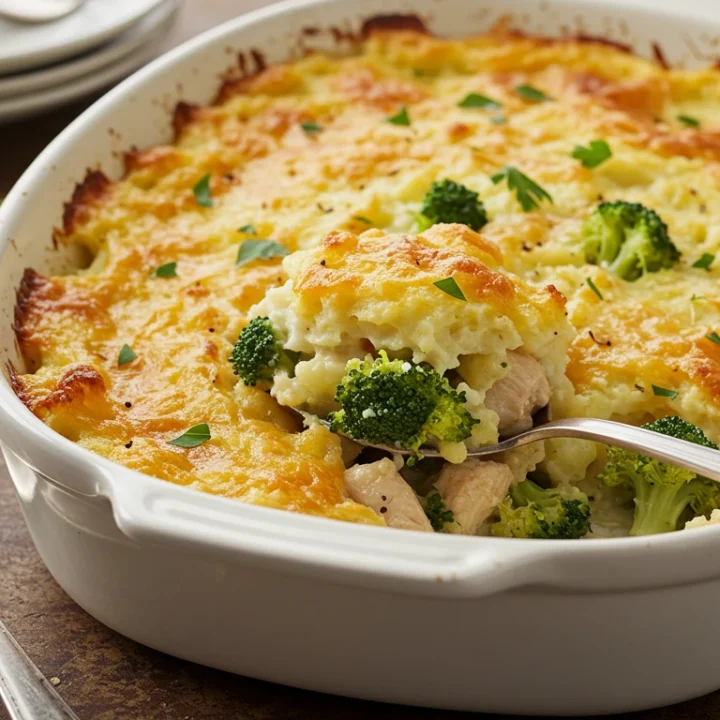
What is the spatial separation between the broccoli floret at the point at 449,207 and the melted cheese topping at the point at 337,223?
9 centimetres

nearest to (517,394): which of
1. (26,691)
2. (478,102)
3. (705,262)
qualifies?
(705,262)

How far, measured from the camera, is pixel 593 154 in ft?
13.9

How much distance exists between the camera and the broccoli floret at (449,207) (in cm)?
381

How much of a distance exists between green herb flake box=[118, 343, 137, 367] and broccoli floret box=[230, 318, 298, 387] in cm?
34

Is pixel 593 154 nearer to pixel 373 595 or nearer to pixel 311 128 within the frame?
pixel 311 128

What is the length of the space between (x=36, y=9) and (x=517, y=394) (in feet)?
10.6

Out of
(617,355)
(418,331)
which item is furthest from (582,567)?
(617,355)

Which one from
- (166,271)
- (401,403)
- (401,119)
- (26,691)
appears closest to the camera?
(26,691)

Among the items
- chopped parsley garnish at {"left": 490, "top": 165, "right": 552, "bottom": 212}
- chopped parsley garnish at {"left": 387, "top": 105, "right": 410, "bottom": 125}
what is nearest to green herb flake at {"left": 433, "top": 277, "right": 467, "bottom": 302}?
chopped parsley garnish at {"left": 490, "top": 165, "right": 552, "bottom": 212}

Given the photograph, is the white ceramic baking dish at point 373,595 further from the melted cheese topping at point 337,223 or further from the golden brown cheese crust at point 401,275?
the golden brown cheese crust at point 401,275

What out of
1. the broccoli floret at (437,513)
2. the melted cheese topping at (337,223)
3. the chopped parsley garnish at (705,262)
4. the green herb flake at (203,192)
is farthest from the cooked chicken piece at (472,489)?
the green herb flake at (203,192)

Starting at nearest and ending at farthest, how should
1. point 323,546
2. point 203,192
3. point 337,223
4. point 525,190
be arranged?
point 323,546 < point 337,223 < point 525,190 < point 203,192

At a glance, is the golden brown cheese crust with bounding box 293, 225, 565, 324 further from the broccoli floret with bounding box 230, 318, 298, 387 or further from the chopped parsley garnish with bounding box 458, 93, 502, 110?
the chopped parsley garnish with bounding box 458, 93, 502, 110

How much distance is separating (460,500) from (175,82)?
247 cm
